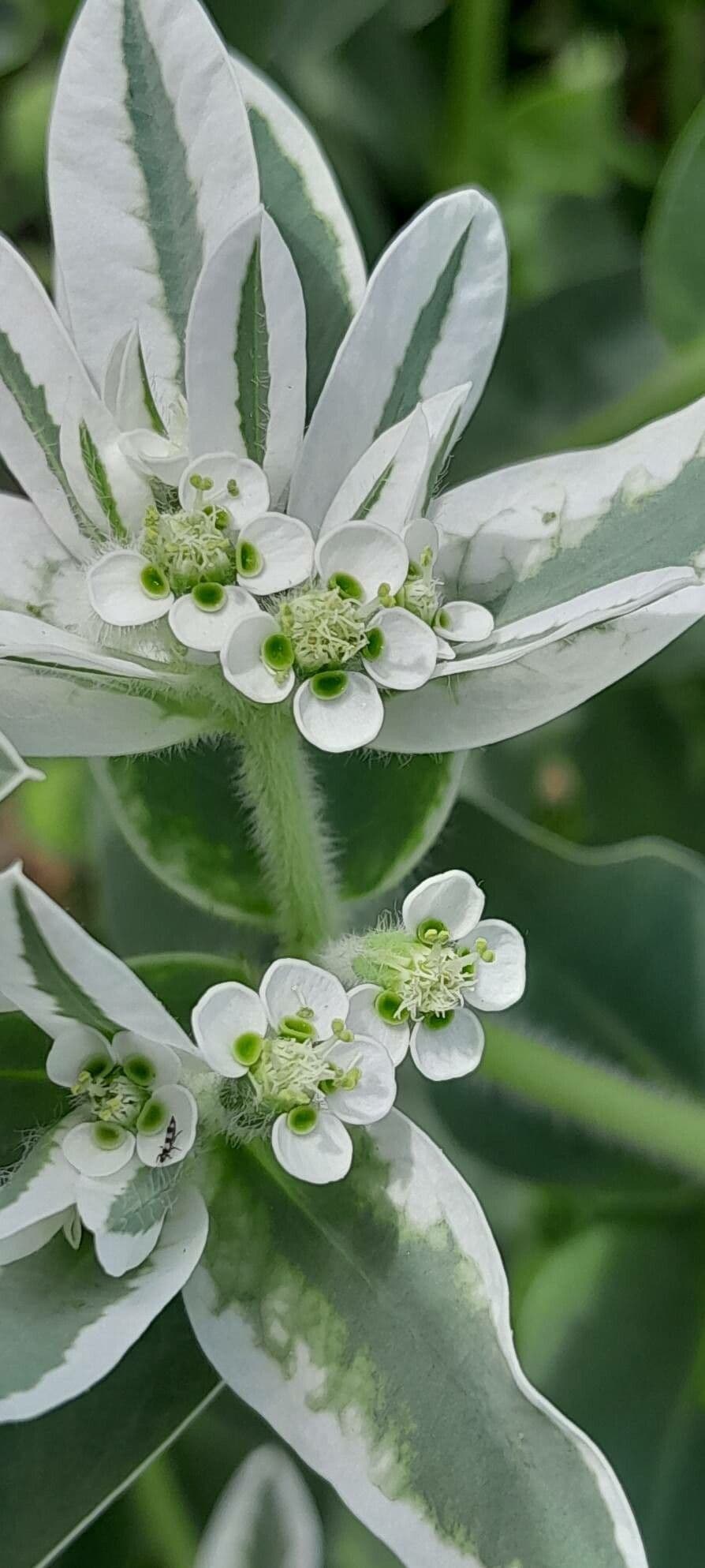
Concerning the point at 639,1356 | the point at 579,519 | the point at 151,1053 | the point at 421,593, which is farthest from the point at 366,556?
the point at 639,1356

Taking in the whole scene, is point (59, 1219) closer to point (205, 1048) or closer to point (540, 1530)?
point (205, 1048)

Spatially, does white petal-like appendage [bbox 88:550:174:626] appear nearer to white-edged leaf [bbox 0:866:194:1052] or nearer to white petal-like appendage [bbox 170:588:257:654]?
white petal-like appendage [bbox 170:588:257:654]

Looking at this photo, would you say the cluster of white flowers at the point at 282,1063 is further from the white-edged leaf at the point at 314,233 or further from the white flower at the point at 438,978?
the white-edged leaf at the point at 314,233

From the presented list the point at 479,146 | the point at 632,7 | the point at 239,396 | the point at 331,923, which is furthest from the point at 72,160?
the point at 632,7

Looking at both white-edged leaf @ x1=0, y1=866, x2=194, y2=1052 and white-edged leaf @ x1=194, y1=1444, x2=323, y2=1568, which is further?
white-edged leaf @ x1=194, y1=1444, x2=323, y2=1568

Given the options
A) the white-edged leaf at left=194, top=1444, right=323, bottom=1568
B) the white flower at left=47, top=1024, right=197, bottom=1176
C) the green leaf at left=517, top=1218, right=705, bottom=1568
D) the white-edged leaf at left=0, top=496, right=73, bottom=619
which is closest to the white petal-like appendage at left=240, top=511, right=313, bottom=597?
the white-edged leaf at left=0, top=496, right=73, bottom=619

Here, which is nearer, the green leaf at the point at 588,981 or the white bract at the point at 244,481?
the white bract at the point at 244,481

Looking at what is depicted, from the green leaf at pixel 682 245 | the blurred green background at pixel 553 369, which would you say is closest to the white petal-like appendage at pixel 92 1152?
the blurred green background at pixel 553 369
